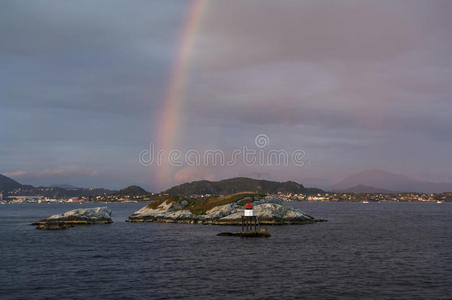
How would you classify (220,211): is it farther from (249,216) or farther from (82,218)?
(82,218)

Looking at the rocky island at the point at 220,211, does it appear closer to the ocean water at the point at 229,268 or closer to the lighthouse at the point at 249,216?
the lighthouse at the point at 249,216

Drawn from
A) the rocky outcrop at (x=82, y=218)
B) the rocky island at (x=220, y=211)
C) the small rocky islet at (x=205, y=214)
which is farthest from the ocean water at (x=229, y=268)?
the rocky outcrop at (x=82, y=218)

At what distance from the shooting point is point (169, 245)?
80938 millimetres

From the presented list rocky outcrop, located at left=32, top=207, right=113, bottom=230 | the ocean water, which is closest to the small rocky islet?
rocky outcrop, located at left=32, top=207, right=113, bottom=230

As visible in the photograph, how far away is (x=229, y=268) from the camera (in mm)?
56219

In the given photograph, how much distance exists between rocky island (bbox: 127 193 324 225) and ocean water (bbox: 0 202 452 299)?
4837 centimetres

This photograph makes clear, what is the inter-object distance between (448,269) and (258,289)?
26.9 metres

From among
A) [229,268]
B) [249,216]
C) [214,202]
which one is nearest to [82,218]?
[214,202]

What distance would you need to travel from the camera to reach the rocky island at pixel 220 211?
13925cm

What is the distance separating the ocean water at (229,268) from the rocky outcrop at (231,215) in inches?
1875

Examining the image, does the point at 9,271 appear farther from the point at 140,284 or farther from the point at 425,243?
the point at 425,243

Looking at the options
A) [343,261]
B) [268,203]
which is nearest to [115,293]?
[343,261]

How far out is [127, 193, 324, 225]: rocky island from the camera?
139 m

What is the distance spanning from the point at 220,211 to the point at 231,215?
20.2 ft
